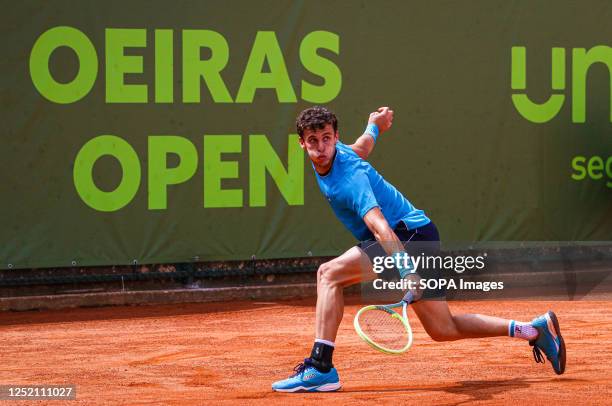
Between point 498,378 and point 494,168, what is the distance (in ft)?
14.6

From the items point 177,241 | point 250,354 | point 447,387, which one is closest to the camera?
point 447,387

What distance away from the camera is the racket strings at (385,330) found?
6897 millimetres

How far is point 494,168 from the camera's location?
991 cm

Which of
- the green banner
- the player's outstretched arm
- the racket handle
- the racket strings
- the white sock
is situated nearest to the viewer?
the racket handle

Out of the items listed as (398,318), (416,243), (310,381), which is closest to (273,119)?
(416,243)

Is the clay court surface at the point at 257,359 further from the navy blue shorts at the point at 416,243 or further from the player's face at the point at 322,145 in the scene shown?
the player's face at the point at 322,145

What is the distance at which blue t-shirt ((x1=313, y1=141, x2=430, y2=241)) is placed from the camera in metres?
5.18

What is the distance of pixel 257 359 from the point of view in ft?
21.3

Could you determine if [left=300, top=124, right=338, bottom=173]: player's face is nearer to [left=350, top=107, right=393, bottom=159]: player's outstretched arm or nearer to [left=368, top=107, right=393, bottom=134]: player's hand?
[left=350, top=107, right=393, bottom=159]: player's outstretched arm

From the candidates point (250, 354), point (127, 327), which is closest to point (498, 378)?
point (250, 354)

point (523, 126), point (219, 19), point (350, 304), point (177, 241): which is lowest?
point (350, 304)

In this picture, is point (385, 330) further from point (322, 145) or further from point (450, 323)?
point (322, 145)

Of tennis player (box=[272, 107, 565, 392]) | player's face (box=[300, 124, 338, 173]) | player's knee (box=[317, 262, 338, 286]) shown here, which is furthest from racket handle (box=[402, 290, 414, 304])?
player's face (box=[300, 124, 338, 173])

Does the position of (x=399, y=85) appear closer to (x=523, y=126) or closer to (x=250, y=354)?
(x=523, y=126)
